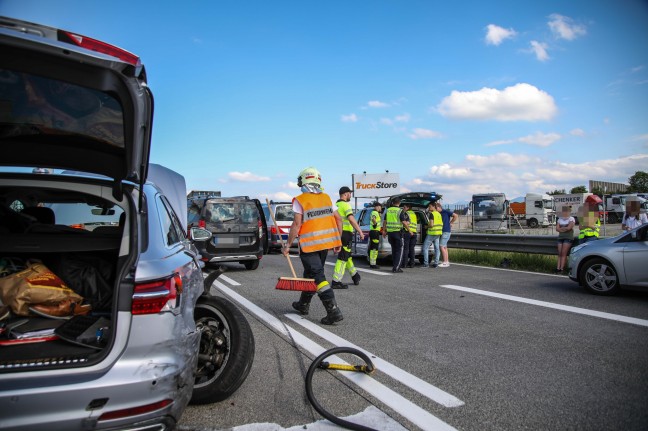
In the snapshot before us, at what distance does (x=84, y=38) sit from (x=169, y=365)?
1.66 m

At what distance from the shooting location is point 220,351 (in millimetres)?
3252

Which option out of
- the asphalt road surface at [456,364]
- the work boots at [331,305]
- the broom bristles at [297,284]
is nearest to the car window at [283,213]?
the asphalt road surface at [456,364]

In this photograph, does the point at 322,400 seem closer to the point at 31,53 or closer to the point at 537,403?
the point at 537,403

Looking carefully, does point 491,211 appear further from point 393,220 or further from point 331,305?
point 331,305

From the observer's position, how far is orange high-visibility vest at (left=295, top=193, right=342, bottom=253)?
5.76m

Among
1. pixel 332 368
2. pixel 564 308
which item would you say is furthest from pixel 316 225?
pixel 564 308

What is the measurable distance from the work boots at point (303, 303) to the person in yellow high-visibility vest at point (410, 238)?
558 centimetres

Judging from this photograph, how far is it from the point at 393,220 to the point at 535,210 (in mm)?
33972

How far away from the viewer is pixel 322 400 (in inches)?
130

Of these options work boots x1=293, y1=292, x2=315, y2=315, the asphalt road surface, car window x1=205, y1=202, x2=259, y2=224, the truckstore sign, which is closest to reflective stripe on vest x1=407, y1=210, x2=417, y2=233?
the asphalt road surface

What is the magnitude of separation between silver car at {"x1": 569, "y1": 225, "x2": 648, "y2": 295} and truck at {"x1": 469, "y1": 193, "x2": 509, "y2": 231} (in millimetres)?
26024

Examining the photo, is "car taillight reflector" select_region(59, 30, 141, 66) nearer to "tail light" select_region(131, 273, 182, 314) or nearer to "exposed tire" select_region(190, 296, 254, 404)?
"tail light" select_region(131, 273, 182, 314)

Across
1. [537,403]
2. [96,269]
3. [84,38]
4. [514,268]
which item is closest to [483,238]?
[514,268]

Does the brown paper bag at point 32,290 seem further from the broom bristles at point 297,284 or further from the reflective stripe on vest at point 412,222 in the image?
the reflective stripe on vest at point 412,222
